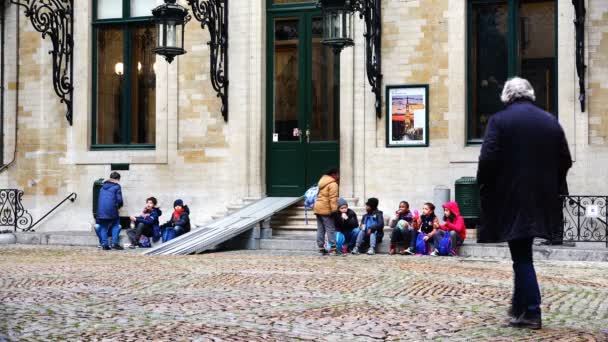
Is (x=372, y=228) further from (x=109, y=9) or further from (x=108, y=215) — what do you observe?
(x=109, y=9)

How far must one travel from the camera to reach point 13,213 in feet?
67.4

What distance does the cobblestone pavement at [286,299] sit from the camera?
279 inches

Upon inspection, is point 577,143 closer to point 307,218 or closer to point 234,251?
point 307,218

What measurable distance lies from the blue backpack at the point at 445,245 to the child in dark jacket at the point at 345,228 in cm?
144

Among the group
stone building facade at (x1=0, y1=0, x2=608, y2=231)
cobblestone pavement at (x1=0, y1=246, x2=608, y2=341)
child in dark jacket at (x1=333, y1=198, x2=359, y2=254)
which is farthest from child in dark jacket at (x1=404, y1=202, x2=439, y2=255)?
stone building facade at (x1=0, y1=0, x2=608, y2=231)

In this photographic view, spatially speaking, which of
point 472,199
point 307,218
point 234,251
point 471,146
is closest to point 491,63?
point 471,146

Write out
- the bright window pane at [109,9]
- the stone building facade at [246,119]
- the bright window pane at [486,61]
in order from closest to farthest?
the stone building facade at [246,119], the bright window pane at [486,61], the bright window pane at [109,9]

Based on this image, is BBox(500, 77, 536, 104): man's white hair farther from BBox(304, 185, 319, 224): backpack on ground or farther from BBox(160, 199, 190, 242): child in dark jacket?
BBox(160, 199, 190, 242): child in dark jacket

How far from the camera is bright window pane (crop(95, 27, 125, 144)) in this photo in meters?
20.4

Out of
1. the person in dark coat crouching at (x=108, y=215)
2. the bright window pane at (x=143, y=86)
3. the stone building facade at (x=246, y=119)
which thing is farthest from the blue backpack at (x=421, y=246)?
the bright window pane at (x=143, y=86)

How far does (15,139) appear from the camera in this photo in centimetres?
2081

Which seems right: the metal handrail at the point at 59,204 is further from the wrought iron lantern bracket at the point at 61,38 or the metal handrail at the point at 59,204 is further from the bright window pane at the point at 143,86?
the bright window pane at the point at 143,86

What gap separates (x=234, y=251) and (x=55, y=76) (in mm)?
6352

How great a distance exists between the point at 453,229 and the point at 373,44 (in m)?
4.12
